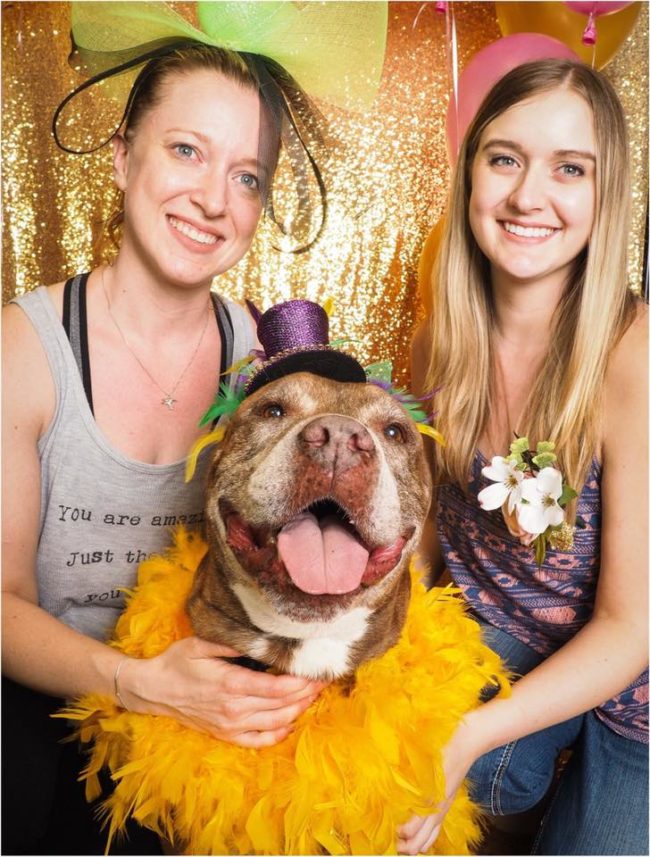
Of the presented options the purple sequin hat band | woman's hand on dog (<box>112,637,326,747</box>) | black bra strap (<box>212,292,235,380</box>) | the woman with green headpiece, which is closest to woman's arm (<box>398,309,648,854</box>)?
woman's hand on dog (<box>112,637,326,747</box>)

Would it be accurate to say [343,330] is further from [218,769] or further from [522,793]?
[218,769]

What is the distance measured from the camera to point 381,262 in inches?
144

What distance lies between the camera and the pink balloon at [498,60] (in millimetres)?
2777

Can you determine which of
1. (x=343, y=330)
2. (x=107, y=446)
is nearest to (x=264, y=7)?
(x=107, y=446)

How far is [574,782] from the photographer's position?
2.35 metres

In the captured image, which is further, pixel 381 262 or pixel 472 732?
pixel 381 262

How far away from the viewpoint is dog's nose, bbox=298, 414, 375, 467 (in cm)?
155

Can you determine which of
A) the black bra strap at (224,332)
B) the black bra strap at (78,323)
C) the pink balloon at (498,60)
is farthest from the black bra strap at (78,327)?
the pink balloon at (498,60)

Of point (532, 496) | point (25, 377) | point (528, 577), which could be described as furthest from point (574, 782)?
point (25, 377)

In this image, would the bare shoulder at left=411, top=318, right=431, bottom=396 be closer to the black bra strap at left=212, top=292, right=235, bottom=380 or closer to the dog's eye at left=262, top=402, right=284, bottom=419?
the black bra strap at left=212, top=292, right=235, bottom=380

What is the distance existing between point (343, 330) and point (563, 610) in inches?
69.4

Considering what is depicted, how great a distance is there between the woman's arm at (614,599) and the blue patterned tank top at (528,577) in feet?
0.31

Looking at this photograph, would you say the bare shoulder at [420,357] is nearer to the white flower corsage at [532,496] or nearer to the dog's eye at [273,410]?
the white flower corsage at [532,496]

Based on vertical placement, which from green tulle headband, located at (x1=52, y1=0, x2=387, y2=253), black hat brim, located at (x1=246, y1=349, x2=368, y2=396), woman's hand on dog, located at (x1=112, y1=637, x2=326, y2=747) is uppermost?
green tulle headband, located at (x1=52, y1=0, x2=387, y2=253)
